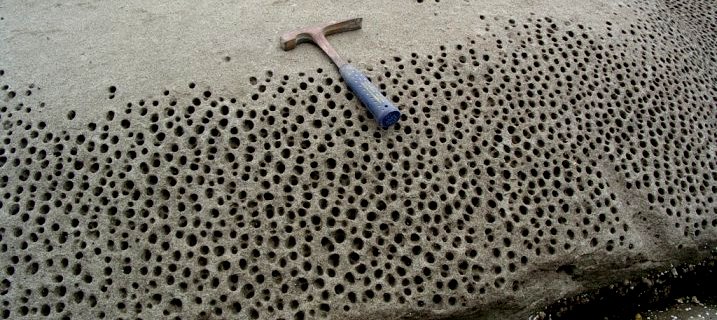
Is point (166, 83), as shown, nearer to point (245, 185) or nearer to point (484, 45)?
point (245, 185)

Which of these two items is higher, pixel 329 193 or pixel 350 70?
pixel 350 70

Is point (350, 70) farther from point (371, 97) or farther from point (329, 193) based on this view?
point (329, 193)

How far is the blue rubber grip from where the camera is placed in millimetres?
2213

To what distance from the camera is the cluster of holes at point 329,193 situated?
2.06 metres

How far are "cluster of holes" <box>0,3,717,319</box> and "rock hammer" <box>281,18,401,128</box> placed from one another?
74 mm

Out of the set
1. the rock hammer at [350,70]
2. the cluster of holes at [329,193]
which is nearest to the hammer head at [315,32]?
the rock hammer at [350,70]

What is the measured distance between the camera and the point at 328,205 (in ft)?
7.09

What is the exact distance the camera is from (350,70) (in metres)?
2.36

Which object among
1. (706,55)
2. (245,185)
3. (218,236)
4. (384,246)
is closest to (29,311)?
(218,236)

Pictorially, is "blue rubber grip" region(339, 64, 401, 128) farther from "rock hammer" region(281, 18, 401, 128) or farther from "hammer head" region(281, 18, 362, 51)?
"hammer head" region(281, 18, 362, 51)

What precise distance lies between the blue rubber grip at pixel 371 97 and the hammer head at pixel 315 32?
0.70 feet

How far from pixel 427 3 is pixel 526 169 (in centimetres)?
91

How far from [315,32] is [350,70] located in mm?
258

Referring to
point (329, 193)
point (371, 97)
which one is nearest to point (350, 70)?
A: point (371, 97)
